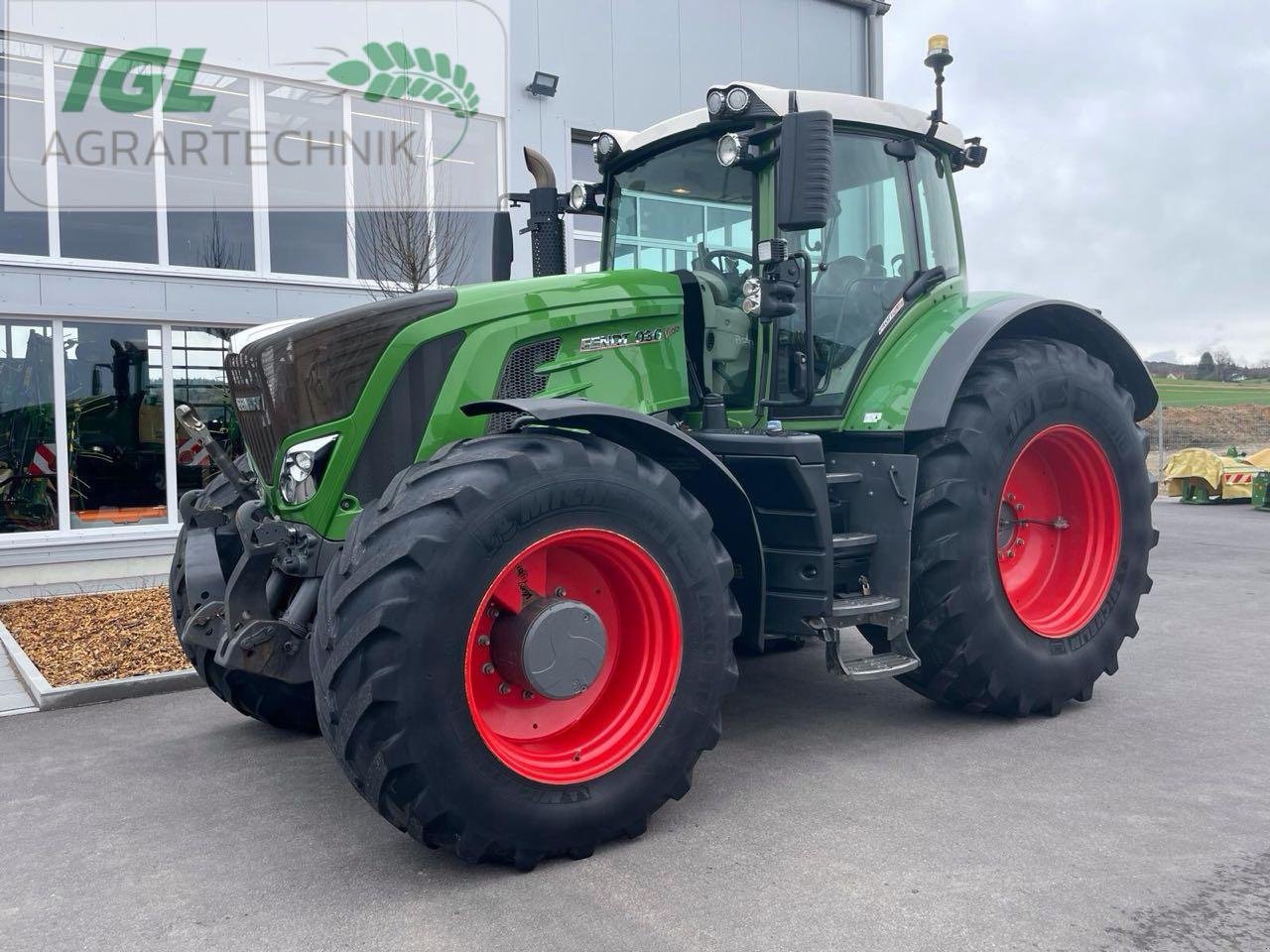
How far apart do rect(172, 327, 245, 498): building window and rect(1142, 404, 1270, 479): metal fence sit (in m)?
19.2

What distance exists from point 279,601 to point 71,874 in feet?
3.63

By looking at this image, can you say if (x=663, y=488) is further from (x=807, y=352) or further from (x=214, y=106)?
(x=214, y=106)

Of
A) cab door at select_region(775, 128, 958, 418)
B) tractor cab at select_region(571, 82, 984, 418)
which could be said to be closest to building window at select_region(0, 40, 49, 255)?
tractor cab at select_region(571, 82, 984, 418)

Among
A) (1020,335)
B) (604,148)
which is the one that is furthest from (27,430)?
(1020,335)

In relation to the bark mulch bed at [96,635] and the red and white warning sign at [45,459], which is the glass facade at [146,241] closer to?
the red and white warning sign at [45,459]

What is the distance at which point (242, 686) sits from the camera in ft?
15.9

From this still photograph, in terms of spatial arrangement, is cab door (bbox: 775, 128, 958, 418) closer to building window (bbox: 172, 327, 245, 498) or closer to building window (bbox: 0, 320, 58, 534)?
building window (bbox: 172, 327, 245, 498)

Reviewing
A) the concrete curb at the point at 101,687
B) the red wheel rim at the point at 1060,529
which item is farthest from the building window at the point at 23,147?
the red wheel rim at the point at 1060,529

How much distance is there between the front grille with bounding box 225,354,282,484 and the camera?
4371 millimetres

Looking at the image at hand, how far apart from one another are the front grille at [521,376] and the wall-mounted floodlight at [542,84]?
868 centimetres

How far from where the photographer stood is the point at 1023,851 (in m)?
3.47

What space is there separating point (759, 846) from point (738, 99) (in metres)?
2.92

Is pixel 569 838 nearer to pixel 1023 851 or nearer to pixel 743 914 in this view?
pixel 743 914

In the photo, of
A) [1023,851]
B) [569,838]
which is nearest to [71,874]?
[569,838]
